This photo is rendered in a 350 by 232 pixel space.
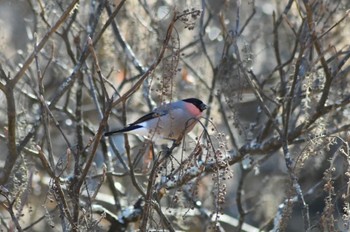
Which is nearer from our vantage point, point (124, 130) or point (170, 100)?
point (170, 100)

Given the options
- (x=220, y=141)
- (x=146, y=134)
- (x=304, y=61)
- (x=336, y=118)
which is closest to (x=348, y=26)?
(x=336, y=118)

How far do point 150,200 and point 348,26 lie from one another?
8.55 feet

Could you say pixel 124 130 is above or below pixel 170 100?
above

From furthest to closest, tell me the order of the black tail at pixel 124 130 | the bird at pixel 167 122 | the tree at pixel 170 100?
the black tail at pixel 124 130, the bird at pixel 167 122, the tree at pixel 170 100

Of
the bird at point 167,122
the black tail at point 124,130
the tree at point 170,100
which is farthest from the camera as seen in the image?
the black tail at point 124,130

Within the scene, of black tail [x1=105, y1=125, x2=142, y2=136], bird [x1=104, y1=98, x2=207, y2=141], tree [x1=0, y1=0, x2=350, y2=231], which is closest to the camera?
tree [x1=0, y1=0, x2=350, y2=231]

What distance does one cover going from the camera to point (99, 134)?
260cm

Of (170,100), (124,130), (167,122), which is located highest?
(124,130)

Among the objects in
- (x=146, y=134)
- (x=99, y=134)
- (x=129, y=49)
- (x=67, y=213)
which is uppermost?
(x=129, y=49)

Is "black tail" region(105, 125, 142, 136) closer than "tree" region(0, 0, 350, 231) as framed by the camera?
No

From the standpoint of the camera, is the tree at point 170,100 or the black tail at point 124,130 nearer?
the tree at point 170,100

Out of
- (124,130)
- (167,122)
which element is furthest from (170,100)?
(124,130)

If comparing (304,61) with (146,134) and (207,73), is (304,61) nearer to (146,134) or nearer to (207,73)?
(146,134)

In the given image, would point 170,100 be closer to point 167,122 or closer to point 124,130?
point 167,122
